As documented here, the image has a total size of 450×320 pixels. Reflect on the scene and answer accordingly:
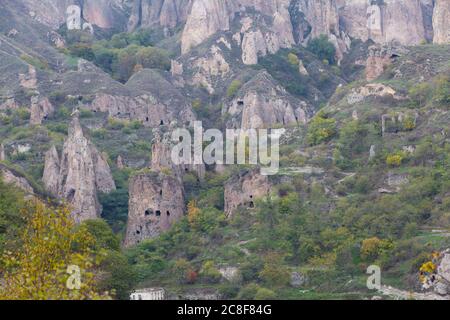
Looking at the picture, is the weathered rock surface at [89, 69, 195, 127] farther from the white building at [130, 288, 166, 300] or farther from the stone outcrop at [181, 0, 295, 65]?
the white building at [130, 288, 166, 300]

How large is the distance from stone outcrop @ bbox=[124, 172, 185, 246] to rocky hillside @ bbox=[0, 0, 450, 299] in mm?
83

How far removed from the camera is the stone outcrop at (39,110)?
105m

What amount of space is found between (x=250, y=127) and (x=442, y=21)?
61.0 ft

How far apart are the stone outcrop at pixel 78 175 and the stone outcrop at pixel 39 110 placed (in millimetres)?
16349

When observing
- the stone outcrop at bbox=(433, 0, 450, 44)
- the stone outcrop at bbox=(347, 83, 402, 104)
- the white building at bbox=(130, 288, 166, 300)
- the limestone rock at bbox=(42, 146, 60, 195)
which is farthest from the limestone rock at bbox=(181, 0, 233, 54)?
the white building at bbox=(130, 288, 166, 300)

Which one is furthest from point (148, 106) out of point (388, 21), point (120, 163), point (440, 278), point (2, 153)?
point (440, 278)

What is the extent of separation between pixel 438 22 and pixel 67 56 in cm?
3014

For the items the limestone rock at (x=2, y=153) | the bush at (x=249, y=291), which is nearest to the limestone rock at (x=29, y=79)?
the limestone rock at (x=2, y=153)

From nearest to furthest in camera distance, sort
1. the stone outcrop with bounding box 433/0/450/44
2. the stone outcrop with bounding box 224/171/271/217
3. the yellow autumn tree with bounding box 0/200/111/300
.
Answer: the yellow autumn tree with bounding box 0/200/111/300, the stone outcrop with bounding box 224/171/271/217, the stone outcrop with bounding box 433/0/450/44

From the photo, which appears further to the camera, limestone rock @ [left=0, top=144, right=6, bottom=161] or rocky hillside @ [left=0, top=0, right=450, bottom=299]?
limestone rock @ [left=0, top=144, right=6, bottom=161]

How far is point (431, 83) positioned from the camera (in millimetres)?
87500

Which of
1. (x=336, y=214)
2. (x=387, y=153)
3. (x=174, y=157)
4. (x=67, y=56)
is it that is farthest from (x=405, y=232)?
(x=67, y=56)

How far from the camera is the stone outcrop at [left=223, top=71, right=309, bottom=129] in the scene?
10619 cm
